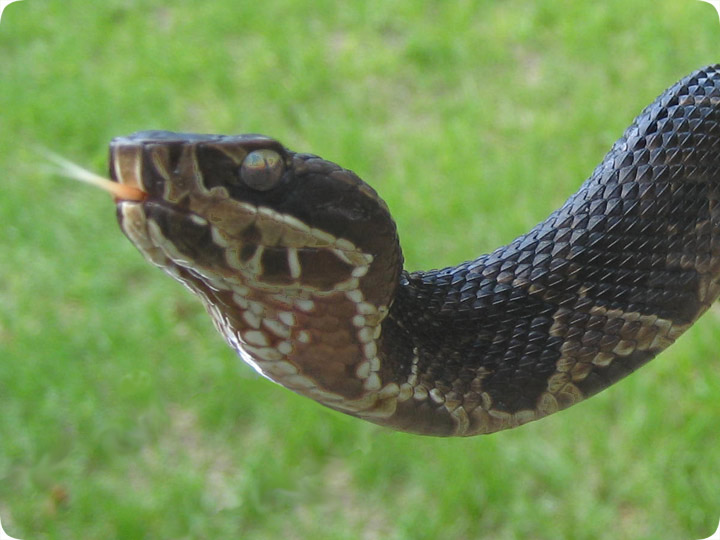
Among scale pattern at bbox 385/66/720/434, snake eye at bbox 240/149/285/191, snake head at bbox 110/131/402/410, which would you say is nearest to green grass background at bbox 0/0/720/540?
scale pattern at bbox 385/66/720/434

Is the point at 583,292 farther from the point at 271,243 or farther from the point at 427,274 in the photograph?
the point at 271,243

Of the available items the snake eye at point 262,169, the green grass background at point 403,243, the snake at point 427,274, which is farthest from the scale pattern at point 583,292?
the green grass background at point 403,243

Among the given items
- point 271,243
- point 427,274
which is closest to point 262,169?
point 271,243

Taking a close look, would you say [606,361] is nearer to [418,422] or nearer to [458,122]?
[418,422]

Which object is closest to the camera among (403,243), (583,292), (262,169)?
(262,169)

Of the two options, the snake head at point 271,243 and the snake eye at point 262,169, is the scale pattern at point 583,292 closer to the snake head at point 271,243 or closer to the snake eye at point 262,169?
the snake head at point 271,243

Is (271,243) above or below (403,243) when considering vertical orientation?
below

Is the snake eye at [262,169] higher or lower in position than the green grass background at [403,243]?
lower

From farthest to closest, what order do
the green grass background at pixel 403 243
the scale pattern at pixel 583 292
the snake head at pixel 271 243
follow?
the green grass background at pixel 403 243 < the scale pattern at pixel 583 292 < the snake head at pixel 271 243
